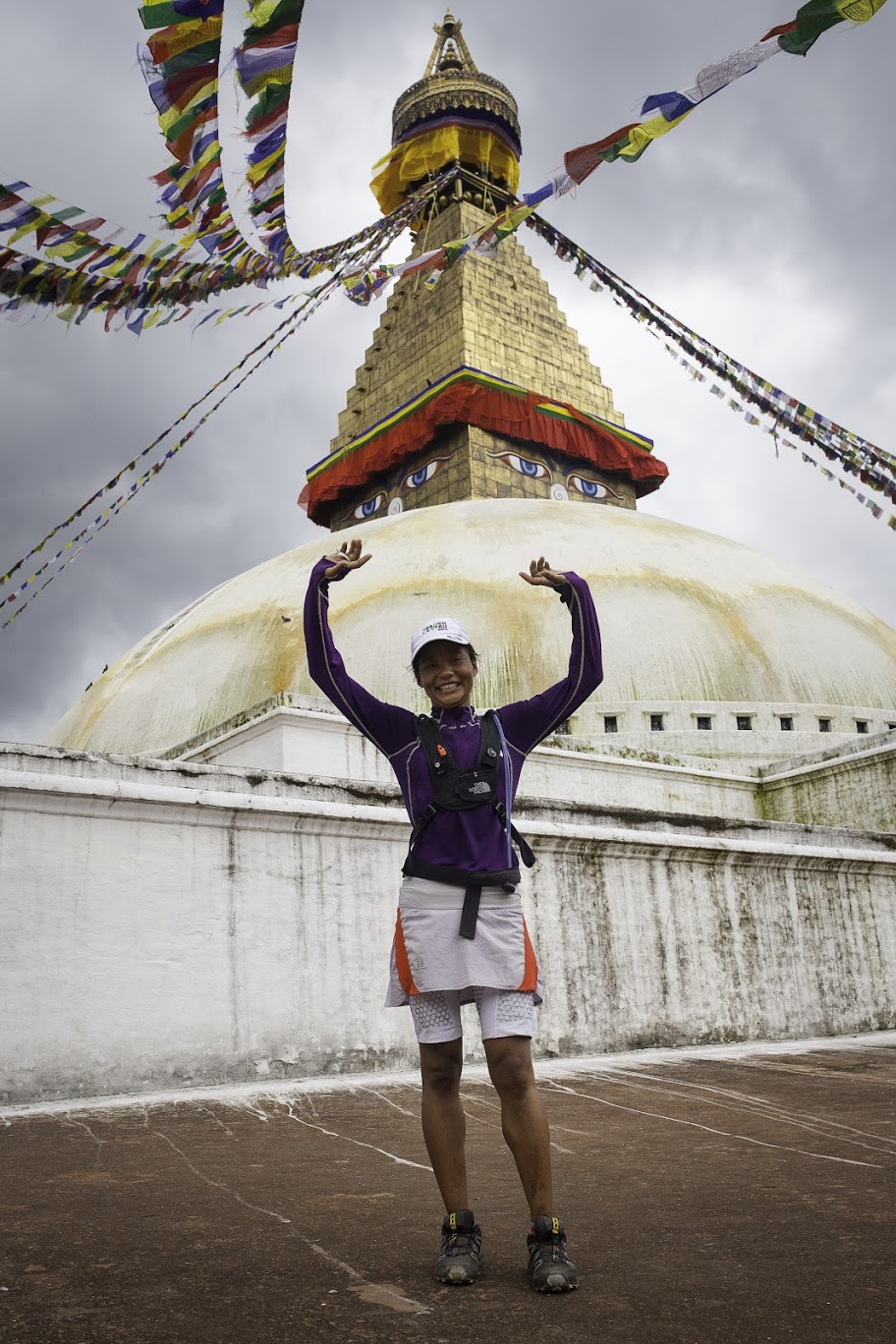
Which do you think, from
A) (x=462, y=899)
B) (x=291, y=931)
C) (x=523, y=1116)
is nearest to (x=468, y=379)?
(x=291, y=931)

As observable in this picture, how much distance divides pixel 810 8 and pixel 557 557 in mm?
8545

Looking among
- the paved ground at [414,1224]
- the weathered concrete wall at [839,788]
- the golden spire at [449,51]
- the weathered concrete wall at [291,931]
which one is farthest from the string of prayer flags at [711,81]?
the golden spire at [449,51]

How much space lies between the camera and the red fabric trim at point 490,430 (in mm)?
20312

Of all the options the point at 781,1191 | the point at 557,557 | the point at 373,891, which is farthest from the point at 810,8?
the point at 557,557

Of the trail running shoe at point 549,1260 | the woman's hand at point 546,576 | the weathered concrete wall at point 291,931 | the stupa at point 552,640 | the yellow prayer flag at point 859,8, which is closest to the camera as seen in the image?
the trail running shoe at point 549,1260

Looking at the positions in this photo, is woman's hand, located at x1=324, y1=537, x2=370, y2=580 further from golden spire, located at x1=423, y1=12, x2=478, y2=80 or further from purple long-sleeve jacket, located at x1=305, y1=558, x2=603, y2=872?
golden spire, located at x1=423, y1=12, x2=478, y2=80

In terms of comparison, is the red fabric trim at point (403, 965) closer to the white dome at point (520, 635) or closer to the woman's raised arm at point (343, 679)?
the woman's raised arm at point (343, 679)

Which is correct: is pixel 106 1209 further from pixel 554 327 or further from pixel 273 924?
pixel 554 327

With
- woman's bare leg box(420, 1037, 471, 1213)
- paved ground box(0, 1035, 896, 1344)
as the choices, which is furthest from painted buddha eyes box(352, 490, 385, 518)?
woman's bare leg box(420, 1037, 471, 1213)

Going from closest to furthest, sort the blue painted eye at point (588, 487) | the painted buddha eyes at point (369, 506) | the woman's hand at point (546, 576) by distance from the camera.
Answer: the woman's hand at point (546, 576) → the blue painted eye at point (588, 487) → the painted buddha eyes at point (369, 506)

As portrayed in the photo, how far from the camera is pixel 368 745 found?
34.8ft

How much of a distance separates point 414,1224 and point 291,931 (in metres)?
2.93

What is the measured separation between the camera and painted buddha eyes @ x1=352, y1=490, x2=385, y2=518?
2189 centimetres

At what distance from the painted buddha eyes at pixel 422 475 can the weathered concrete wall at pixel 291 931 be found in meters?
14.0
